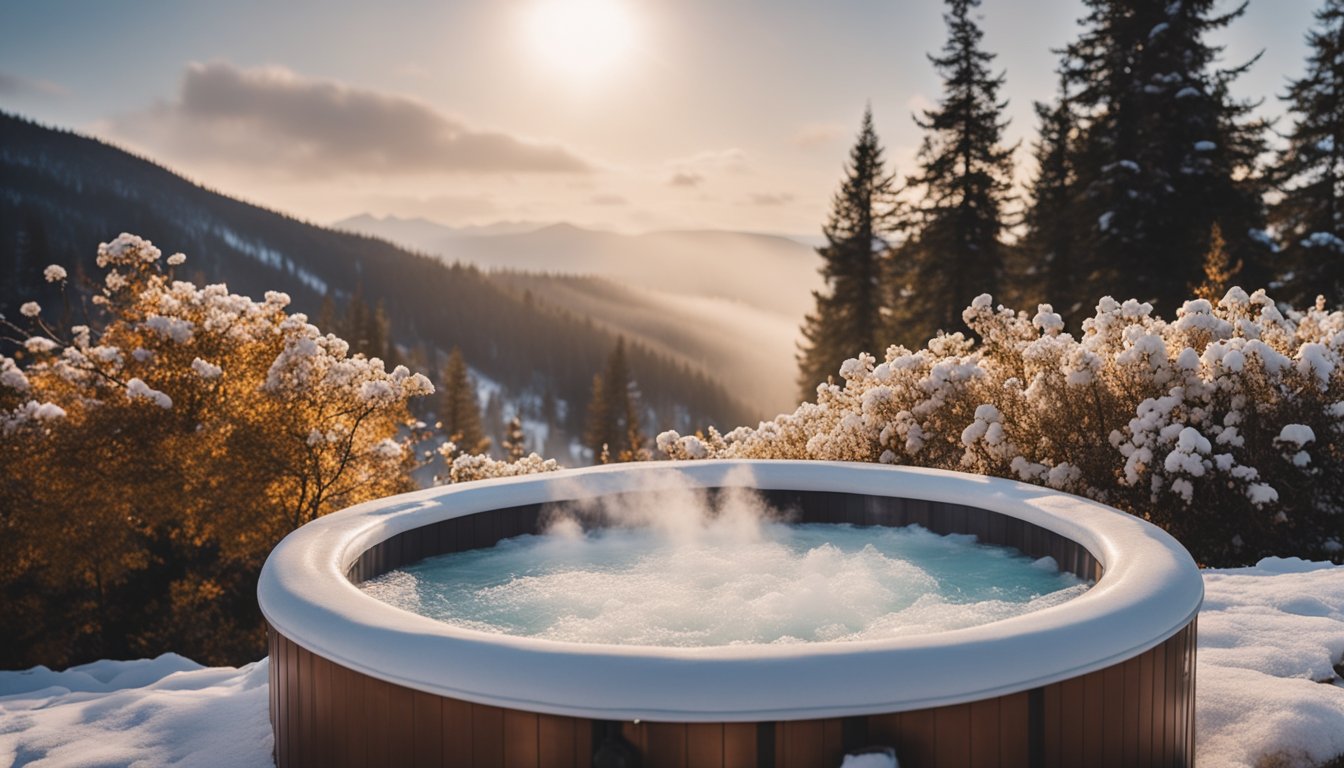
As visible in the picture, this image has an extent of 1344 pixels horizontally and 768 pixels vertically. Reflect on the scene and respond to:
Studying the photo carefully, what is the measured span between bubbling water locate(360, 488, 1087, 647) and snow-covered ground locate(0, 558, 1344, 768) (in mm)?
803

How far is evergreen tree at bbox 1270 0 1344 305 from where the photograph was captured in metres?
17.0

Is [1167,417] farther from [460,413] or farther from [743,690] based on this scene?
[460,413]

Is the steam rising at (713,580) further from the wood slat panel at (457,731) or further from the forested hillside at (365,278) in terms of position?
the forested hillside at (365,278)

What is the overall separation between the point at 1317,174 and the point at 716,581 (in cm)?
1882

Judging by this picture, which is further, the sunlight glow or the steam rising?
the sunlight glow

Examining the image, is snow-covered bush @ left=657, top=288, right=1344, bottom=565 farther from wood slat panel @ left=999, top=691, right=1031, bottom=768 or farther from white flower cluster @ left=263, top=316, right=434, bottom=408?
white flower cluster @ left=263, top=316, right=434, bottom=408

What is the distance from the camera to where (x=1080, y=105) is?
18.0m

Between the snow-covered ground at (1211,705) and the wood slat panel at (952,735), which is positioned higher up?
the wood slat panel at (952,735)

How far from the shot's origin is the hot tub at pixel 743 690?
2359 mm

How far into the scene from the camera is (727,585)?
15.7ft

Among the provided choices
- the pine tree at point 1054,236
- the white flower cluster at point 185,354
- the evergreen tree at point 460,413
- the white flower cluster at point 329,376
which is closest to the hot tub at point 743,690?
the white flower cluster at point 329,376

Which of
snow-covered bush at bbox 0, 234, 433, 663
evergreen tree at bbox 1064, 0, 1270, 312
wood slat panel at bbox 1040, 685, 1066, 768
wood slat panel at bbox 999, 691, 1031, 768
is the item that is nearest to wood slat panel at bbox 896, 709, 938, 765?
wood slat panel at bbox 999, 691, 1031, 768

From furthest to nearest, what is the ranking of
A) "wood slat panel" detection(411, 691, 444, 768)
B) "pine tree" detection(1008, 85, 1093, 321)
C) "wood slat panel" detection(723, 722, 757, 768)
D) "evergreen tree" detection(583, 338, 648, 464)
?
"evergreen tree" detection(583, 338, 648, 464) → "pine tree" detection(1008, 85, 1093, 321) → "wood slat panel" detection(411, 691, 444, 768) → "wood slat panel" detection(723, 722, 757, 768)

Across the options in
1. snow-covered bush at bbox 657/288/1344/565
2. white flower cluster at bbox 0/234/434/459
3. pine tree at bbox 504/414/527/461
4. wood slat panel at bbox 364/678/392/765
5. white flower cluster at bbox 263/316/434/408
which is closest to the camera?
wood slat panel at bbox 364/678/392/765
